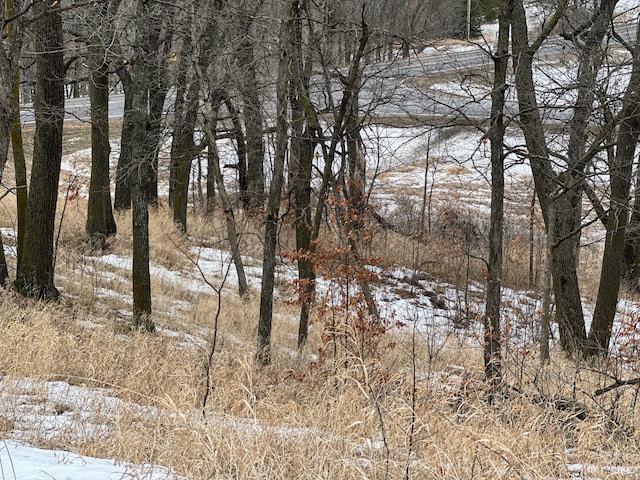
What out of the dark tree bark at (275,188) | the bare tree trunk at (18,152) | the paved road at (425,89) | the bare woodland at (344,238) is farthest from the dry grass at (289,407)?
the paved road at (425,89)

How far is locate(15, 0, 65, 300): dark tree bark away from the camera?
28.5 feet

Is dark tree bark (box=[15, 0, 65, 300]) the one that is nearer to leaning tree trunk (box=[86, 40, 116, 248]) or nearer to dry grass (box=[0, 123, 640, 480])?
dry grass (box=[0, 123, 640, 480])

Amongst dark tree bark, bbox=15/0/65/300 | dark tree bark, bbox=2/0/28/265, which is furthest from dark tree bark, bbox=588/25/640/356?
dark tree bark, bbox=2/0/28/265

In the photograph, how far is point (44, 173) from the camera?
8.85 metres

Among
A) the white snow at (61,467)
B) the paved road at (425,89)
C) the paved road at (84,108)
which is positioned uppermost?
the paved road at (84,108)

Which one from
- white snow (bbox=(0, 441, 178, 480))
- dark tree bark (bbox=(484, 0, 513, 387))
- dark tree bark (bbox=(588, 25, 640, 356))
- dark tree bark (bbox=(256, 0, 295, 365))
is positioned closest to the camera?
white snow (bbox=(0, 441, 178, 480))

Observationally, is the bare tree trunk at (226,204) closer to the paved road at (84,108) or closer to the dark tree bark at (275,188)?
the dark tree bark at (275,188)

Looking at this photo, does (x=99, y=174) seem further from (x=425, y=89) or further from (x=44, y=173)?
(x=425, y=89)

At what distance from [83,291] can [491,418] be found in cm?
738

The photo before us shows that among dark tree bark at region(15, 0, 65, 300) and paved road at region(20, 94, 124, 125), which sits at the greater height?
paved road at region(20, 94, 124, 125)

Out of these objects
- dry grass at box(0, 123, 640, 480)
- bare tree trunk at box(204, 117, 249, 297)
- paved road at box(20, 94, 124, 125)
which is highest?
paved road at box(20, 94, 124, 125)

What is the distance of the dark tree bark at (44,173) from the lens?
869 centimetres

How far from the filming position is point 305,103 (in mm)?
8578

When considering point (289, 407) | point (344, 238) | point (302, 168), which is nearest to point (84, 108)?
point (302, 168)
